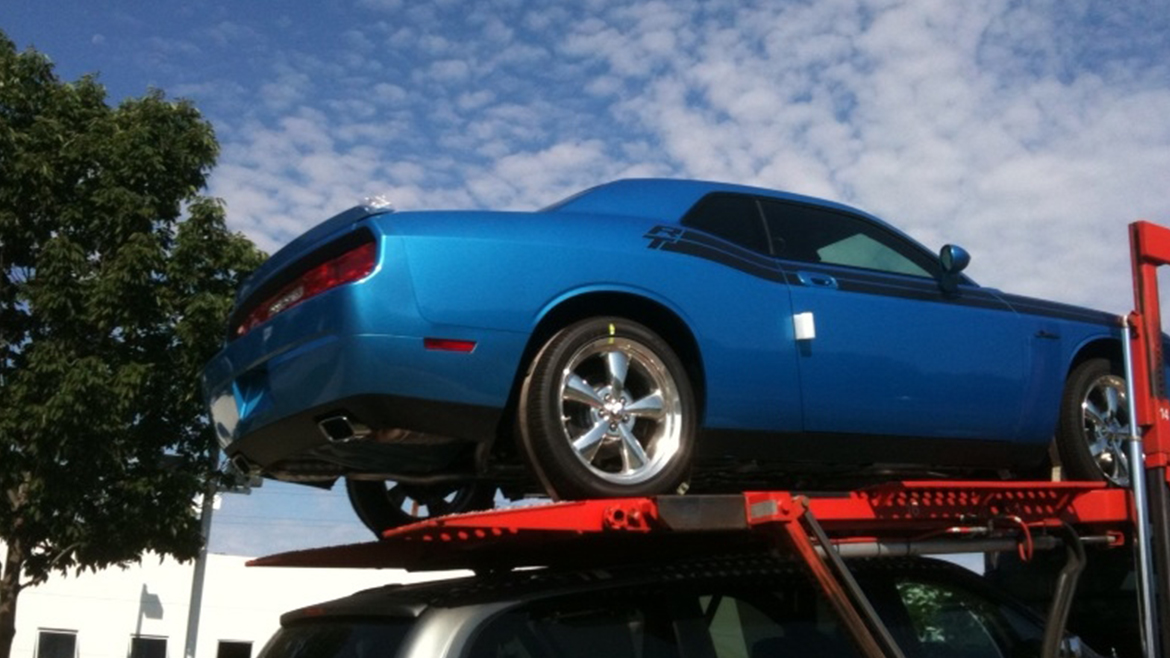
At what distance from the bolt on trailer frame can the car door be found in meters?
0.64

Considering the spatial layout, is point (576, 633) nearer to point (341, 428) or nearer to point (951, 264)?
point (341, 428)

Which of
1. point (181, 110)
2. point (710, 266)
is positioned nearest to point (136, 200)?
point (181, 110)

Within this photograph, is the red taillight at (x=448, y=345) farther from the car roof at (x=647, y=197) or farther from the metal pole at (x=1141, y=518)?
the metal pole at (x=1141, y=518)

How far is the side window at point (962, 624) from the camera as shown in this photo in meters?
3.77

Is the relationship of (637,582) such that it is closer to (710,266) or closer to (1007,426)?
(710,266)

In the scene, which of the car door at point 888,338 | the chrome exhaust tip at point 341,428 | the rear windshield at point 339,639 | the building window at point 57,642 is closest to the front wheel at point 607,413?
the chrome exhaust tip at point 341,428

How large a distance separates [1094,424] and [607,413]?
2548 millimetres

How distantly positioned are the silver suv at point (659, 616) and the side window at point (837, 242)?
1395 millimetres

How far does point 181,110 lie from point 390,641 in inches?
439

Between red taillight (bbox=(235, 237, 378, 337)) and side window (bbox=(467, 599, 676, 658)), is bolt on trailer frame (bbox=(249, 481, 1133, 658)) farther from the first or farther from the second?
red taillight (bbox=(235, 237, 378, 337))

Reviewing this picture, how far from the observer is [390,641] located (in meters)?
3.14

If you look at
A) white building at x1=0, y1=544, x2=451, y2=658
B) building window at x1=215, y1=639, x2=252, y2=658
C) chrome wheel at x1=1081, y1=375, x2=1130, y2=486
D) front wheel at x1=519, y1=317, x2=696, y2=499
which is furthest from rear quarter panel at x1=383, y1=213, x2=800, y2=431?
white building at x1=0, y1=544, x2=451, y2=658

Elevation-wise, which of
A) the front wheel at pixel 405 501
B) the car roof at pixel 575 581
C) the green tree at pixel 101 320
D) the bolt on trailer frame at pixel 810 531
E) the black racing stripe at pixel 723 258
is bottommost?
the car roof at pixel 575 581

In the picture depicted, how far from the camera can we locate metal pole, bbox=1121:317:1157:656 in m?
3.97
